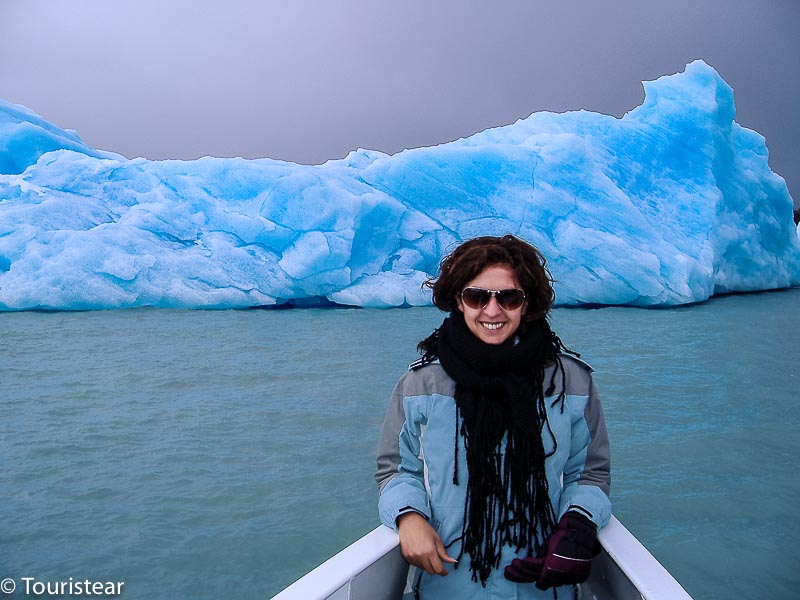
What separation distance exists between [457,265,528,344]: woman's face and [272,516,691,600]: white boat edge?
348 millimetres

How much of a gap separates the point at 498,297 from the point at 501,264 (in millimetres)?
55

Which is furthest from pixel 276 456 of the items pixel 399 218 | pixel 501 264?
pixel 399 218

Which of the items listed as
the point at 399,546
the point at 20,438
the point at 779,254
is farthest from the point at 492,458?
the point at 779,254

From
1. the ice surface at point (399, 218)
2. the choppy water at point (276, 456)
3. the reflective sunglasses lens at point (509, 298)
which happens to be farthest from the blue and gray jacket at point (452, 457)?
the ice surface at point (399, 218)

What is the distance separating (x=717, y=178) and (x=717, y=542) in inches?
299

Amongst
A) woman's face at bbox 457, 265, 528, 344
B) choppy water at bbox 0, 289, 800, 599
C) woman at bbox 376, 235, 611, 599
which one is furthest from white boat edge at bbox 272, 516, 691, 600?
choppy water at bbox 0, 289, 800, 599

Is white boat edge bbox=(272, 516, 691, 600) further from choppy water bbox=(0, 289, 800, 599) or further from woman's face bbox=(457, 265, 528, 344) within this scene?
choppy water bbox=(0, 289, 800, 599)

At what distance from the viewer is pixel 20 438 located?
9.39ft

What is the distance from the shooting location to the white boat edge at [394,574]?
0.89 m

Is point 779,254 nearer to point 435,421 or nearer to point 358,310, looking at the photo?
point 358,310

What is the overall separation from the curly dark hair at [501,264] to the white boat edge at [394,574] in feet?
1.24

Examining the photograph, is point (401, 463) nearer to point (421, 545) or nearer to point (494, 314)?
point (421, 545)

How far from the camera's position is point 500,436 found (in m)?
0.96

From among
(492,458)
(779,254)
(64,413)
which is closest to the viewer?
(492,458)
